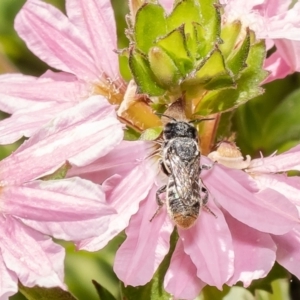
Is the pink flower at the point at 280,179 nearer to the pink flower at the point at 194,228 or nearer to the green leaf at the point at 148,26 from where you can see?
the pink flower at the point at 194,228

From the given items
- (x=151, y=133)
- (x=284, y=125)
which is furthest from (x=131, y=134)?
(x=284, y=125)

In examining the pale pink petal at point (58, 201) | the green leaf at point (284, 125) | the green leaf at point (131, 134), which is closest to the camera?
the pale pink petal at point (58, 201)

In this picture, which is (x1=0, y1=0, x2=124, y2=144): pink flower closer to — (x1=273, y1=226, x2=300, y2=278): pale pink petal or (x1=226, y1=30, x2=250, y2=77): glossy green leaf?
(x1=226, y1=30, x2=250, y2=77): glossy green leaf

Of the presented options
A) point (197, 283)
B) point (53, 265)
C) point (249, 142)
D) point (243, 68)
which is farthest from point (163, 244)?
point (249, 142)

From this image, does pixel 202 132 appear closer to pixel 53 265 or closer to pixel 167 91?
pixel 167 91

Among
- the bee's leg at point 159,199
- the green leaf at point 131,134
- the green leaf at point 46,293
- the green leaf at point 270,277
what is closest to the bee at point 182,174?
the bee's leg at point 159,199

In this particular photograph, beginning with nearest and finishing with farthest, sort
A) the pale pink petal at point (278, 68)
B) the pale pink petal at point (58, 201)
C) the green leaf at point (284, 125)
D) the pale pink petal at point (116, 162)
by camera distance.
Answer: the pale pink petal at point (58, 201)
the pale pink petal at point (116, 162)
the pale pink petal at point (278, 68)
the green leaf at point (284, 125)

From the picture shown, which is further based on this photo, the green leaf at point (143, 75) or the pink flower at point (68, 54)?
the pink flower at point (68, 54)

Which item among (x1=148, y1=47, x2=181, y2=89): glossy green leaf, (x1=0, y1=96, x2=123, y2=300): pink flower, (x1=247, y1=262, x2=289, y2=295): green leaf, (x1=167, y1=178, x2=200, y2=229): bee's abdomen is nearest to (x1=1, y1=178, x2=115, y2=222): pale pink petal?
(x1=0, y1=96, x2=123, y2=300): pink flower
